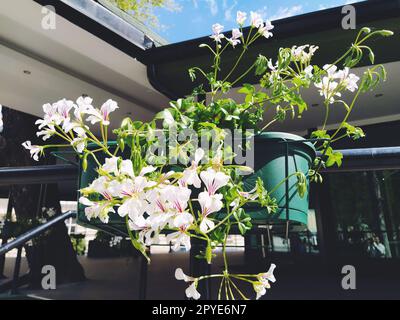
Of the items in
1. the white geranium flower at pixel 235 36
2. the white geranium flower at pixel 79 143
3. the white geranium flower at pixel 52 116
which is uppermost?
the white geranium flower at pixel 235 36

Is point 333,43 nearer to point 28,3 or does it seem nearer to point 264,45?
point 264,45

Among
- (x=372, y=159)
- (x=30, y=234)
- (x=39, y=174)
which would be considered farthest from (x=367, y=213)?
(x=39, y=174)

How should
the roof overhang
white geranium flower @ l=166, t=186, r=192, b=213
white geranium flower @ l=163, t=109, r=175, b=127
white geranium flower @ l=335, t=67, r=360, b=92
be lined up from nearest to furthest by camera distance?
white geranium flower @ l=166, t=186, r=192, b=213 → white geranium flower @ l=163, t=109, r=175, b=127 → white geranium flower @ l=335, t=67, r=360, b=92 → the roof overhang

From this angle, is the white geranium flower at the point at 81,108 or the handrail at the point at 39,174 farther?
the handrail at the point at 39,174

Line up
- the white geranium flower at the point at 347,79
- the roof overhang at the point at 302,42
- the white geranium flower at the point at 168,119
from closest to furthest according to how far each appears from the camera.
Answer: the white geranium flower at the point at 168,119 < the white geranium flower at the point at 347,79 < the roof overhang at the point at 302,42

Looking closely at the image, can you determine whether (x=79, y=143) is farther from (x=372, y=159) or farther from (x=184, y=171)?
(x=372, y=159)

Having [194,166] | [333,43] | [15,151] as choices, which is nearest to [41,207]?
[15,151]

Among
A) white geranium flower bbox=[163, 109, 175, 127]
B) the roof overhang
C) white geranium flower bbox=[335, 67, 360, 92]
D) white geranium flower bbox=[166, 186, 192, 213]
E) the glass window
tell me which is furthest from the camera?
the glass window

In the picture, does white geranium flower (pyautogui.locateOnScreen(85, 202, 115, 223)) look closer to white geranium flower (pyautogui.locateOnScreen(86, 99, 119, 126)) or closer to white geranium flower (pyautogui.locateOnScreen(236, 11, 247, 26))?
white geranium flower (pyautogui.locateOnScreen(86, 99, 119, 126))

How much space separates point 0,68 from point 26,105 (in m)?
1.27

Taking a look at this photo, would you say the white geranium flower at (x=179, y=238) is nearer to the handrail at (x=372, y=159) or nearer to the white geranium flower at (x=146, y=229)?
the white geranium flower at (x=146, y=229)

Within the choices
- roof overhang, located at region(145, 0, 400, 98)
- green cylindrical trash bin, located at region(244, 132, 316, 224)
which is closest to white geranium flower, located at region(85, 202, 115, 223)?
green cylindrical trash bin, located at region(244, 132, 316, 224)

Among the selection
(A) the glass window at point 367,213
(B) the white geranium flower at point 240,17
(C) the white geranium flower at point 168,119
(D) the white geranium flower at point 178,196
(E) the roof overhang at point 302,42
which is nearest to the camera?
(D) the white geranium flower at point 178,196

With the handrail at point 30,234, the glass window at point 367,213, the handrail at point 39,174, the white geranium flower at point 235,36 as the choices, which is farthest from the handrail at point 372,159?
the glass window at point 367,213
